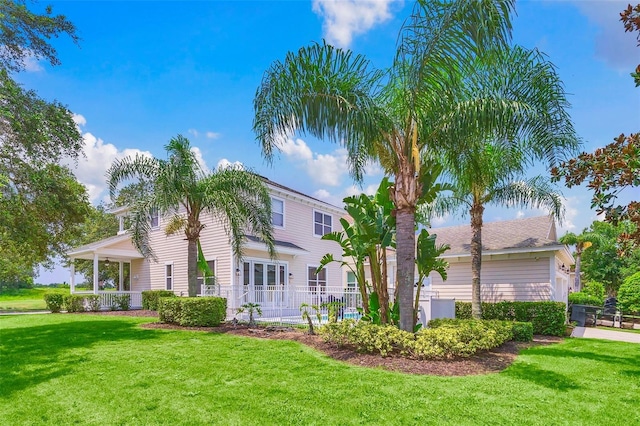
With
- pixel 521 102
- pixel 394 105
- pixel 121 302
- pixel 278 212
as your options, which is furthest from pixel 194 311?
pixel 521 102

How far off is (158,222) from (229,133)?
10.4 metres

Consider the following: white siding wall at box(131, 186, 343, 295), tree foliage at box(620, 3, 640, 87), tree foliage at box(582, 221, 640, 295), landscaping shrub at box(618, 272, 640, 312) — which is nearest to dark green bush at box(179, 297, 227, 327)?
white siding wall at box(131, 186, 343, 295)

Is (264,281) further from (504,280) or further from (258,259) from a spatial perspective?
(504,280)

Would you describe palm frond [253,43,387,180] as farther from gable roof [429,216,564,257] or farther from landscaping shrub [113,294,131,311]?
landscaping shrub [113,294,131,311]

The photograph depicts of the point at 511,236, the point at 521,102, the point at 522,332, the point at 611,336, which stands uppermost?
the point at 521,102

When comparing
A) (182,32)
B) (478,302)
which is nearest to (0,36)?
(182,32)

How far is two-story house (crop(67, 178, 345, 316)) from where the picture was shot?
1611 cm

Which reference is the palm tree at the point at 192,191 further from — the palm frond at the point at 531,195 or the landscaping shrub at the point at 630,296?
the landscaping shrub at the point at 630,296

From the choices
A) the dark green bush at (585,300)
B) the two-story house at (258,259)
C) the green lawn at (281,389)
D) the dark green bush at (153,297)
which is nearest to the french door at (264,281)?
the two-story house at (258,259)

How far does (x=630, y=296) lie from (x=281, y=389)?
2083 cm

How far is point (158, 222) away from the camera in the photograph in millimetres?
21578

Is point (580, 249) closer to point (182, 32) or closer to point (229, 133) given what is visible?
point (229, 133)

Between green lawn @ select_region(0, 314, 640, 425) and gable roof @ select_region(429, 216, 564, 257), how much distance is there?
6.36 metres

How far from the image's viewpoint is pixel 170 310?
514 inches
